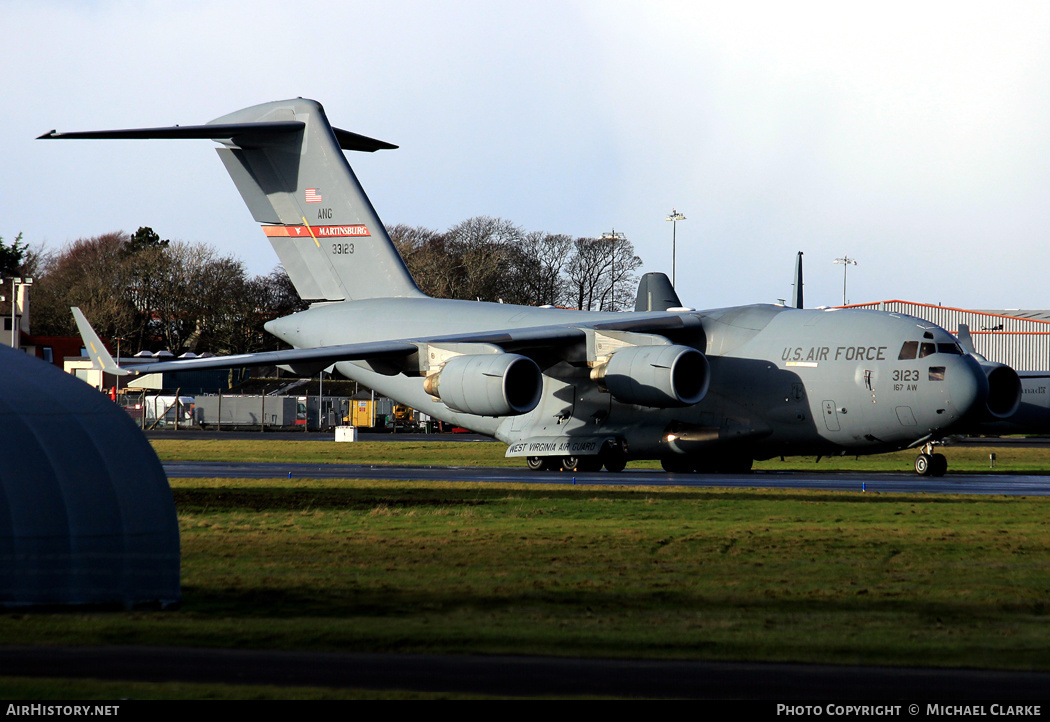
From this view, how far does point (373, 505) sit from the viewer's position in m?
21.5

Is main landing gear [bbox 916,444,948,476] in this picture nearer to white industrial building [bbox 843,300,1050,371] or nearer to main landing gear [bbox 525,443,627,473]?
main landing gear [bbox 525,443,627,473]

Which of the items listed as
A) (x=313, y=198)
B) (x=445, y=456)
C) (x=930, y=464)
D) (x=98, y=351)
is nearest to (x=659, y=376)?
(x=930, y=464)

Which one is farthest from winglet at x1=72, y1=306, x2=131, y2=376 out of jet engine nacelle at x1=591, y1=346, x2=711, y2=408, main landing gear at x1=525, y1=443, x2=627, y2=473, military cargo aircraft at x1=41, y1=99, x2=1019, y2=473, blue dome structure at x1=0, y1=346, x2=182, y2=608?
blue dome structure at x1=0, y1=346, x2=182, y2=608

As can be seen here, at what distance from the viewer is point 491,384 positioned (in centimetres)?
2708

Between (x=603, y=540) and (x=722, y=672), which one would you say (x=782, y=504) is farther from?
(x=722, y=672)

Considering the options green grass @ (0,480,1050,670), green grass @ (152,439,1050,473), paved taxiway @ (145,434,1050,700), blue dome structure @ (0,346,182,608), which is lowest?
green grass @ (152,439,1050,473)

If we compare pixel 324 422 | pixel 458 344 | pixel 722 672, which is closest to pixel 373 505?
pixel 458 344

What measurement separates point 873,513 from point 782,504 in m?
1.78

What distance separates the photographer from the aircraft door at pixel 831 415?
27.4 m

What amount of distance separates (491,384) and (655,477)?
14.9 feet

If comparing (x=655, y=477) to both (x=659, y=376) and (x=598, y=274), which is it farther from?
(x=598, y=274)

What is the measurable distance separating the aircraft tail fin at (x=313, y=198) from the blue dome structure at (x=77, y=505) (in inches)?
895

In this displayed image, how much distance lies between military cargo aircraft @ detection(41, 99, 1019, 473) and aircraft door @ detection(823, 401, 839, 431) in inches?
1.3

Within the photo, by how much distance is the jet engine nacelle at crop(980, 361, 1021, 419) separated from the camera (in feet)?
93.0
